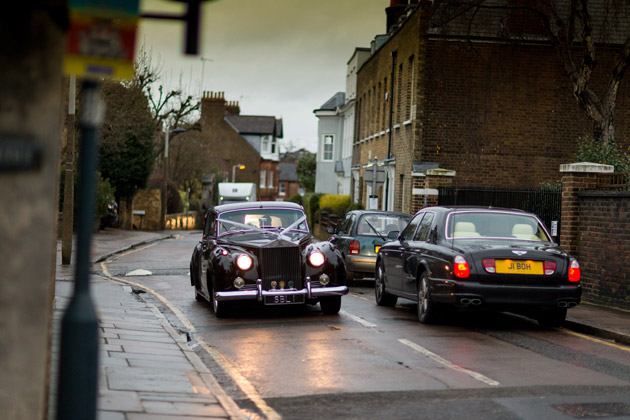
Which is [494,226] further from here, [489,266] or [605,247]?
[605,247]

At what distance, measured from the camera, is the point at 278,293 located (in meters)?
12.1

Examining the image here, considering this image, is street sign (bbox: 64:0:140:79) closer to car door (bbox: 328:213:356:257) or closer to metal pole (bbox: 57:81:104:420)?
metal pole (bbox: 57:81:104:420)

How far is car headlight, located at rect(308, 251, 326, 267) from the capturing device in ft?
40.7

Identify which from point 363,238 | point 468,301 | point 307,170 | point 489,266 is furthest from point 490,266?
point 307,170

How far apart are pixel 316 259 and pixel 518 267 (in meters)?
2.87

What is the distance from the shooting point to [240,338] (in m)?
10.6

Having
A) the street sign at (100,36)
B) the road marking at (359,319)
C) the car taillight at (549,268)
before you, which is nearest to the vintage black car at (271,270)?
the road marking at (359,319)

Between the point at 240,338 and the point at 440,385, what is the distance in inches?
139

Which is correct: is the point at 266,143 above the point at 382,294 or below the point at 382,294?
above

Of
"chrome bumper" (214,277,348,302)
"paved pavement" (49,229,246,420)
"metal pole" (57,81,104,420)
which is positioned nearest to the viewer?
"metal pole" (57,81,104,420)

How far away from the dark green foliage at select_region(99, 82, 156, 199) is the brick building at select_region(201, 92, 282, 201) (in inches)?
1764

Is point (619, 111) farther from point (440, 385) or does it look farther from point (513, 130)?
point (440, 385)

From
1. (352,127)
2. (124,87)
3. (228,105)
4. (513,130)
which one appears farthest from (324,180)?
(228,105)

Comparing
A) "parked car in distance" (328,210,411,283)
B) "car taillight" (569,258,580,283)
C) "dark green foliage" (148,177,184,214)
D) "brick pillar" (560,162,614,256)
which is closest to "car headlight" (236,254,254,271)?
"car taillight" (569,258,580,283)
